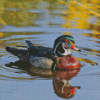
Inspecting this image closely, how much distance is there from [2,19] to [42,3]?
8.61 feet

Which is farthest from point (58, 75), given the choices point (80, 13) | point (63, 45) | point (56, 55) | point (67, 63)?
point (80, 13)

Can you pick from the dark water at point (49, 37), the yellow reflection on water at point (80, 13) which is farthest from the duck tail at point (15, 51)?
the yellow reflection on water at point (80, 13)

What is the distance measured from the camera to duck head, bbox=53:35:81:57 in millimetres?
10789

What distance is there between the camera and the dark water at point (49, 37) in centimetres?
885

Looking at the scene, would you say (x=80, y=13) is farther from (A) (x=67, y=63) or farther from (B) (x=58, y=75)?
(B) (x=58, y=75)

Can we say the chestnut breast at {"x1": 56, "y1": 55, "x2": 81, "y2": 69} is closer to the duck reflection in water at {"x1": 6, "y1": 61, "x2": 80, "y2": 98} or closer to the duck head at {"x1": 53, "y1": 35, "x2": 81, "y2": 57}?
the duck reflection in water at {"x1": 6, "y1": 61, "x2": 80, "y2": 98}

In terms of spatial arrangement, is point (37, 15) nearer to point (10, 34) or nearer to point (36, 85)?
point (10, 34)

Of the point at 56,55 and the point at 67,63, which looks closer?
the point at 67,63

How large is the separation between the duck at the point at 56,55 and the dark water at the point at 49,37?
266mm

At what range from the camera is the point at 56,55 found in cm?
1085

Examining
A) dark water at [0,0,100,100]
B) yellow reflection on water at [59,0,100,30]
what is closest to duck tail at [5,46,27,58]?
dark water at [0,0,100,100]

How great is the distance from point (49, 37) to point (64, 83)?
3900mm

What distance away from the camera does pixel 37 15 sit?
1548cm

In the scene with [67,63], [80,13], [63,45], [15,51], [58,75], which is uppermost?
[63,45]
